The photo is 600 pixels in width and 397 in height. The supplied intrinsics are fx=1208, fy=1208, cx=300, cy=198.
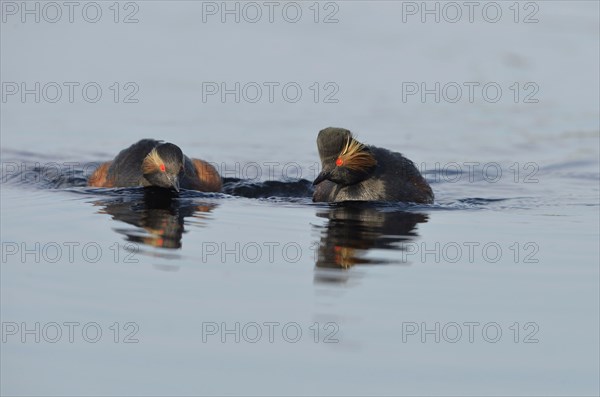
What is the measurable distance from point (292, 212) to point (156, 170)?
7.72 feet

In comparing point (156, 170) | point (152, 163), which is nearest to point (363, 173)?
point (156, 170)

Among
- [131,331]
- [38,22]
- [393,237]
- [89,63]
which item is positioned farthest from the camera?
[38,22]

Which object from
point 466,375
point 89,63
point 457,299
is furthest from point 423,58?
point 466,375

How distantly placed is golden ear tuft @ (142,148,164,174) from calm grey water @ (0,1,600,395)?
1.75ft

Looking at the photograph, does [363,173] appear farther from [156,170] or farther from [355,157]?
[156,170]

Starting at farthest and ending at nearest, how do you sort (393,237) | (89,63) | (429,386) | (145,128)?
(89,63) → (145,128) → (393,237) → (429,386)

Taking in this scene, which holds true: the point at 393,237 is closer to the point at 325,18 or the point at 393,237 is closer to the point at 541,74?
the point at 541,74

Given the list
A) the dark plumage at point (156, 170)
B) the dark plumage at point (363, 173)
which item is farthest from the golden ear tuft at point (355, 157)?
the dark plumage at point (156, 170)

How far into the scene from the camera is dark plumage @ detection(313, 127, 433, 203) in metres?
16.9

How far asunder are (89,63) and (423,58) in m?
7.51

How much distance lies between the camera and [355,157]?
55.5ft

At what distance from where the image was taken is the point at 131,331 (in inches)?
404

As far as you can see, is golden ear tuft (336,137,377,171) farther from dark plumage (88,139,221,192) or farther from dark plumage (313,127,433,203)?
dark plumage (88,139,221,192)

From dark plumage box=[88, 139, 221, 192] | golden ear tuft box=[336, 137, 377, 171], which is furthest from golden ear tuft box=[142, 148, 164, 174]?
golden ear tuft box=[336, 137, 377, 171]
